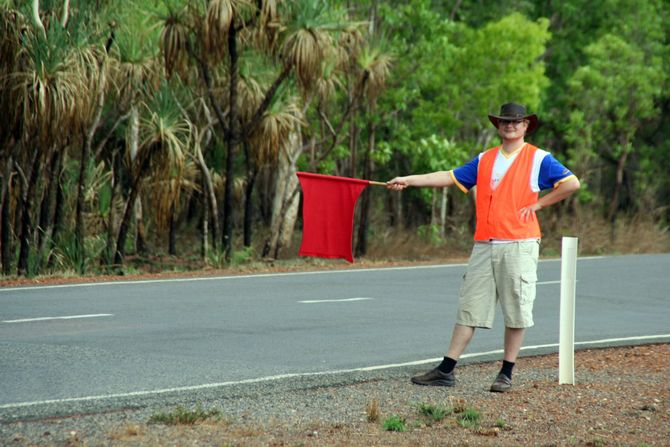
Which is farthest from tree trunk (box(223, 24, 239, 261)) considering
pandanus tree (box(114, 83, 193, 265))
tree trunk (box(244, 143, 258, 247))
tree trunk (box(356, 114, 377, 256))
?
tree trunk (box(356, 114, 377, 256))

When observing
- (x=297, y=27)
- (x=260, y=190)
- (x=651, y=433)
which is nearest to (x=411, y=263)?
(x=297, y=27)

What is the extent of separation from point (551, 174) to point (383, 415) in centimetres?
220

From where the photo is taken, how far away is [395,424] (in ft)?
22.6

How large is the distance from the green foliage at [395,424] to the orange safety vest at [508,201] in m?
1.85

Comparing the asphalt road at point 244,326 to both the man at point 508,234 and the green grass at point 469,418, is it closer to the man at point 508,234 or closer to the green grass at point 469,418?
the man at point 508,234

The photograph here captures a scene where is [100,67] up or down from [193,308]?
up

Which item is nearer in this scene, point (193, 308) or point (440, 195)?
point (193, 308)

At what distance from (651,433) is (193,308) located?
7426mm

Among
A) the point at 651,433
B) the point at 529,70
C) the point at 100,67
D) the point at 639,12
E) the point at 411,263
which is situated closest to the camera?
the point at 651,433

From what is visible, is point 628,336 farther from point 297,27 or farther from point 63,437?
Result: point 297,27

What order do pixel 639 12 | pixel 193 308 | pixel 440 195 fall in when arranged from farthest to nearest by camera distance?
1. pixel 639 12
2. pixel 440 195
3. pixel 193 308

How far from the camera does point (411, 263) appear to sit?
22.4 metres

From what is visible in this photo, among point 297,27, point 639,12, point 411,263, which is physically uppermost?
point 639,12

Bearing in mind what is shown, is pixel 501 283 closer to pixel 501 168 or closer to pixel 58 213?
pixel 501 168
